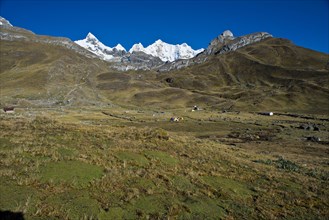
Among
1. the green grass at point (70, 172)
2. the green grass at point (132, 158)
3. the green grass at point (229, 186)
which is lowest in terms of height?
the green grass at point (229, 186)

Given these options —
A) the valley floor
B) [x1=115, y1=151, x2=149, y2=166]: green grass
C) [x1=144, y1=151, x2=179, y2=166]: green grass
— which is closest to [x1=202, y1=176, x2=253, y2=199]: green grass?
the valley floor

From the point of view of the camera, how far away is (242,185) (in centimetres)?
1945

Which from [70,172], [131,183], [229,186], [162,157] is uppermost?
[162,157]

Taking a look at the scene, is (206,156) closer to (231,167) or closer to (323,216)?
(231,167)

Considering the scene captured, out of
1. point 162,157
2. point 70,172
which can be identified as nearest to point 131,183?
point 70,172

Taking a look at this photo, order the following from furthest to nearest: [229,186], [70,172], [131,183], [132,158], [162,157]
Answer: [162,157] < [132,158] < [229,186] < [131,183] < [70,172]

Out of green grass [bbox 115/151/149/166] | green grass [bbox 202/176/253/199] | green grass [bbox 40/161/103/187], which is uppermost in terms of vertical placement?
green grass [bbox 115/151/149/166]

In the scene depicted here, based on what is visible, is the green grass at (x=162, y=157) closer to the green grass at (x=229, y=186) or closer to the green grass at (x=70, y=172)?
the green grass at (x=229, y=186)

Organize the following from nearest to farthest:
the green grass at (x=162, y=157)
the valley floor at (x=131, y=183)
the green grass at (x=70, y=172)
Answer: the valley floor at (x=131, y=183)
the green grass at (x=70, y=172)
the green grass at (x=162, y=157)

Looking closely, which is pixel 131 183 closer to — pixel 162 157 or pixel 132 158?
pixel 132 158

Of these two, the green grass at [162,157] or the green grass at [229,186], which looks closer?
the green grass at [229,186]

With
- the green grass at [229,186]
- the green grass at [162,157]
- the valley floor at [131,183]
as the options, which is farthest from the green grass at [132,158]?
the green grass at [229,186]

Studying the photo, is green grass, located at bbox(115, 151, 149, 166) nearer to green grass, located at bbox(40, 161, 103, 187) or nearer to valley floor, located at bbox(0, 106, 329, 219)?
valley floor, located at bbox(0, 106, 329, 219)

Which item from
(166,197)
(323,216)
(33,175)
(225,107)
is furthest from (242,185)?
(225,107)
